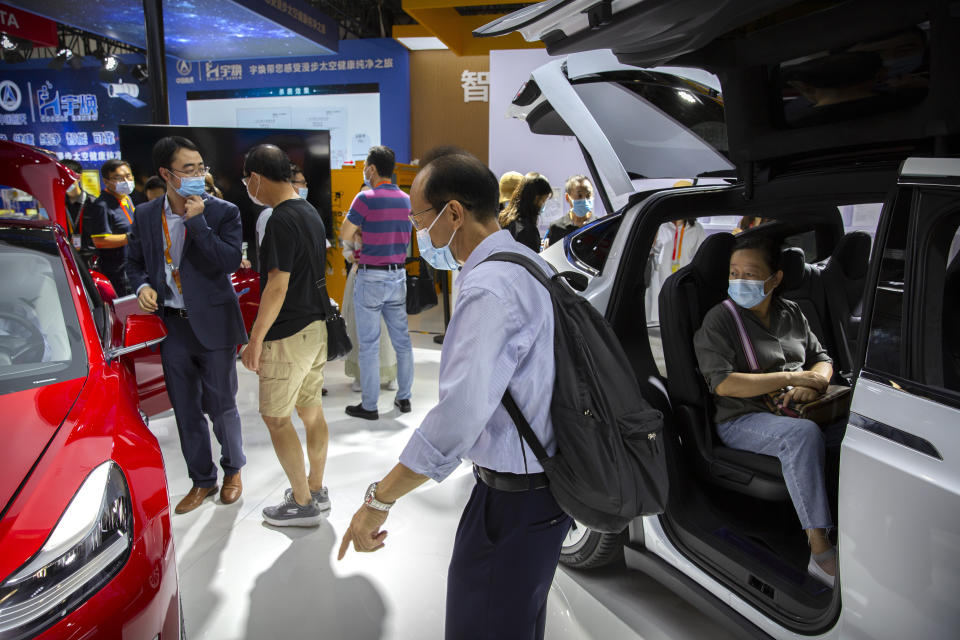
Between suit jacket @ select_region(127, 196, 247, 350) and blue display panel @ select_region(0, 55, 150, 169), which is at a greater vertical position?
blue display panel @ select_region(0, 55, 150, 169)

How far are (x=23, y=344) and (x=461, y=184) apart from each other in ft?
5.27

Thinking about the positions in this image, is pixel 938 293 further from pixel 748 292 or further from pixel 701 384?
pixel 701 384

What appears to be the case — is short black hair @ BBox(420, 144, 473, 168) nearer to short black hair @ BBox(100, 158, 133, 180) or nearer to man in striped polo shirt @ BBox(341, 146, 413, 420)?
man in striped polo shirt @ BBox(341, 146, 413, 420)

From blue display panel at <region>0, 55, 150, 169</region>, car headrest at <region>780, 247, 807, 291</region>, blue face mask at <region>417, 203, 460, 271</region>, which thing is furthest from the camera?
blue display panel at <region>0, 55, 150, 169</region>

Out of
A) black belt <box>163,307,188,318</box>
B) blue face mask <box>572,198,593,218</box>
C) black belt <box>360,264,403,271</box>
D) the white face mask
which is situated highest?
the white face mask

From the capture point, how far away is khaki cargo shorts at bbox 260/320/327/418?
103 inches

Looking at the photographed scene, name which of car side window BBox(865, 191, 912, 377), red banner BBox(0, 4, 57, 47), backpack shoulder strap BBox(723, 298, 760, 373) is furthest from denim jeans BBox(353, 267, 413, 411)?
red banner BBox(0, 4, 57, 47)

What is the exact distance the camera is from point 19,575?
125 cm

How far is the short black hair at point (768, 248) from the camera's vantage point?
2.30 meters

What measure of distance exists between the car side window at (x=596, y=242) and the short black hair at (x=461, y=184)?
3.88 feet

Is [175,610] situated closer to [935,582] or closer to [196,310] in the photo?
[196,310]

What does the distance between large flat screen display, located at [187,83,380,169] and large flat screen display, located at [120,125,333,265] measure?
4.03m

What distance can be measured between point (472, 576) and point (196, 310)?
6.60 feet

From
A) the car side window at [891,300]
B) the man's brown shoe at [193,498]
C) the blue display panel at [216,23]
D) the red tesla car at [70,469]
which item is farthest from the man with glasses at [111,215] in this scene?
the car side window at [891,300]
